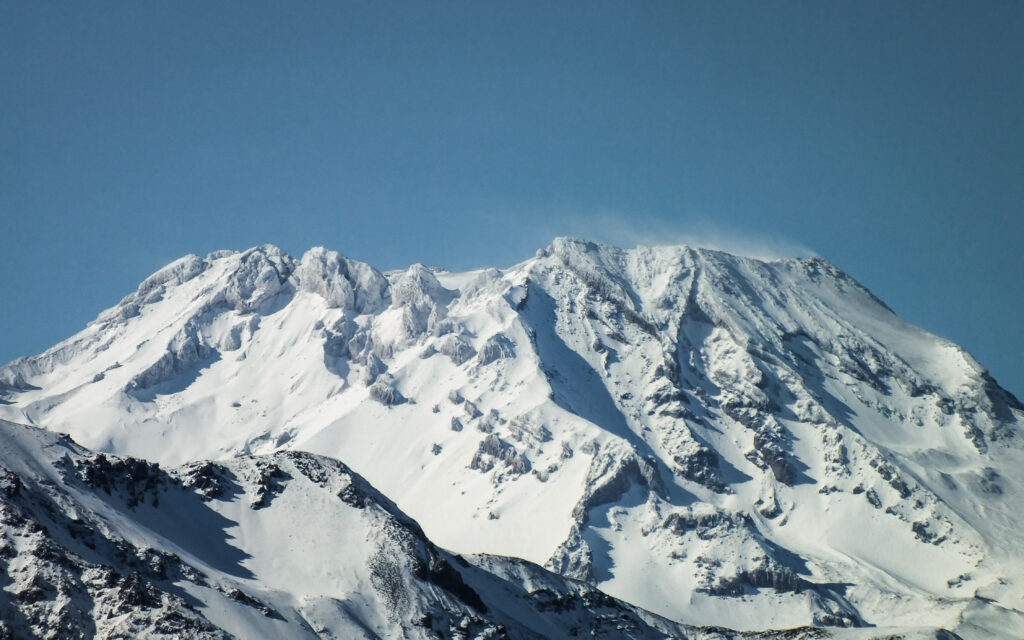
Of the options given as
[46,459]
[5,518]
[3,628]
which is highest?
[46,459]

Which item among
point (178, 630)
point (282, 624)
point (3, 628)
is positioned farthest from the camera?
point (282, 624)

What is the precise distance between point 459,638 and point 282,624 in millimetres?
31233

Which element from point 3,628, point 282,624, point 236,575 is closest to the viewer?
point 3,628

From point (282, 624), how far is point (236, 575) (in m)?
19.4

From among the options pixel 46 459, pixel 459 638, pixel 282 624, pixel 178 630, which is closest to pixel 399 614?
pixel 459 638

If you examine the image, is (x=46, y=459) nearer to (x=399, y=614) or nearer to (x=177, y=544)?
(x=177, y=544)

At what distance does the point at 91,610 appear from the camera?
525 ft

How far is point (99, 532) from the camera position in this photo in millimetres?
182750

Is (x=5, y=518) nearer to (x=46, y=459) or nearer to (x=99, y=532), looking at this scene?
(x=99, y=532)

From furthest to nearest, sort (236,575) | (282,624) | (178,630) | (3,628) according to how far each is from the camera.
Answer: (236,575) < (282,624) < (178,630) < (3,628)

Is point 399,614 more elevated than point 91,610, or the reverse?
Answer: point 399,614

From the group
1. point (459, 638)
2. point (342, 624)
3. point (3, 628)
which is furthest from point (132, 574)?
point (459, 638)

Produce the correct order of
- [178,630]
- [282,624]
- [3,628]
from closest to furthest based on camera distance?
[3,628] → [178,630] → [282,624]

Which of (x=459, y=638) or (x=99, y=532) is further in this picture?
(x=459, y=638)
